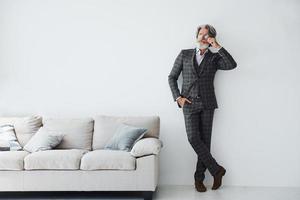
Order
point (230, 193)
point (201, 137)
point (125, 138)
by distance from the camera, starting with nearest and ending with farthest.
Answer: point (125, 138) → point (230, 193) → point (201, 137)

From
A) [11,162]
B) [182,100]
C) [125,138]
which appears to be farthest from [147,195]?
[11,162]

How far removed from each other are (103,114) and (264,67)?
6.52 ft

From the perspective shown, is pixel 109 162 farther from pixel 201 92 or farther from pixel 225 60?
pixel 225 60

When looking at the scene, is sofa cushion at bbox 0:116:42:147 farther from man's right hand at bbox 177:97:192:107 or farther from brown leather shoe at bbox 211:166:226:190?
brown leather shoe at bbox 211:166:226:190

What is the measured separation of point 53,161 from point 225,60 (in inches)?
84.3

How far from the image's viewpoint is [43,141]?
4957mm

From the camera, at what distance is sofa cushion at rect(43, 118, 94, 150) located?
514 cm

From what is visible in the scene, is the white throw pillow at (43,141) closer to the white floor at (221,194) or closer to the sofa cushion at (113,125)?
the sofa cushion at (113,125)

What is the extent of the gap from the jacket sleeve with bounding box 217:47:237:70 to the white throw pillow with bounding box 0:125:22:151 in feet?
7.99

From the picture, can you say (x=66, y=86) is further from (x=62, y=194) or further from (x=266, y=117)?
(x=266, y=117)

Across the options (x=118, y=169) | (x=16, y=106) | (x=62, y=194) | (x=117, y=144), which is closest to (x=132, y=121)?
(x=117, y=144)

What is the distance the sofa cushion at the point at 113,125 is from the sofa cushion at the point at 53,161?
56 centimetres

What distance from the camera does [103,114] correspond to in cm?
558

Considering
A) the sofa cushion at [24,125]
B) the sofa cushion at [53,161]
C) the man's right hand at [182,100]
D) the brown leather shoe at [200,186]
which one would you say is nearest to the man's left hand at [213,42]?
the man's right hand at [182,100]
